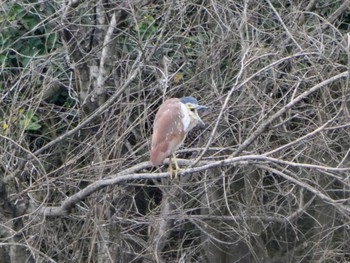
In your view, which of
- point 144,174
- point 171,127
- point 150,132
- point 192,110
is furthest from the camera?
point 150,132

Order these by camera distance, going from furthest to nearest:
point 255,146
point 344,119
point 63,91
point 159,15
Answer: point 63,91, point 159,15, point 255,146, point 344,119

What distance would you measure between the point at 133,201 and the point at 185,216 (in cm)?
36

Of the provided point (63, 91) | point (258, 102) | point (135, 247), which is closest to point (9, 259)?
point (135, 247)

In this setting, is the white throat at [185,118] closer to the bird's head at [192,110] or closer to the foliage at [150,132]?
the bird's head at [192,110]

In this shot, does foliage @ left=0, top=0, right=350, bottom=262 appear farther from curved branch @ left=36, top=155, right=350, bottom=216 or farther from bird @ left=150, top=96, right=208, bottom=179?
bird @ left=150, top=96, right=208, bottom=179

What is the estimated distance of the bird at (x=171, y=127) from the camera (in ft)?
17.9

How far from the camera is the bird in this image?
Answer: 5.45 metres

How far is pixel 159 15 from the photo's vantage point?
22.5ft

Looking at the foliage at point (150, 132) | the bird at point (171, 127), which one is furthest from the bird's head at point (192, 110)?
the foliage at point (150, 132)

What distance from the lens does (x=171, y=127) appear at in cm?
556

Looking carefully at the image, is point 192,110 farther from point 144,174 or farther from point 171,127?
point 144,174

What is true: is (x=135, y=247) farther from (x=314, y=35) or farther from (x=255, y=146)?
(x=314, y=35)

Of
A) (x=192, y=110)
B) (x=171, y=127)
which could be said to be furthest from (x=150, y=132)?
(x=171, y=127)

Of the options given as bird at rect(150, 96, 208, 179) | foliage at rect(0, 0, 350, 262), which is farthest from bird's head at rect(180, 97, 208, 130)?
foliage at rect(0, 0, 350, 262)
